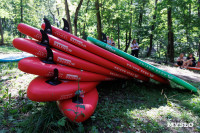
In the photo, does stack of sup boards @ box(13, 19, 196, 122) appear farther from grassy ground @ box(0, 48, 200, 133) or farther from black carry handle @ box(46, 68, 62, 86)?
grassy ground @ box(0, 48, 200, 133)

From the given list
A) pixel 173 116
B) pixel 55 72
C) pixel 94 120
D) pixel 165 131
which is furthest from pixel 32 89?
pixel 173 116

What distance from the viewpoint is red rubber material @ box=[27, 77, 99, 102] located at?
1995mm

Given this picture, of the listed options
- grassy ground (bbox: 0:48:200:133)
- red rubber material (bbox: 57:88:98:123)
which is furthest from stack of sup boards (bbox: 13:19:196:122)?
grassy ground (bbox: 0:48:200:133)

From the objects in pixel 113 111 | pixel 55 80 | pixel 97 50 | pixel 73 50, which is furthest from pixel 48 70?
pixel 113 111

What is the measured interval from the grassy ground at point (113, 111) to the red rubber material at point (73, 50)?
64 centimetres

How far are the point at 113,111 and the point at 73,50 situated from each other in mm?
1552

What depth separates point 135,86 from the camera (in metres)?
3.82

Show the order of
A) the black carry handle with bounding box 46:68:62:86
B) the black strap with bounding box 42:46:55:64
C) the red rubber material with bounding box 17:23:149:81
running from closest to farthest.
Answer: the black carry handle with bounding box 46:68:62:86
the black strap with bounding box 42:46:55:64
the red rubber material with bounding box 17:23:149:81

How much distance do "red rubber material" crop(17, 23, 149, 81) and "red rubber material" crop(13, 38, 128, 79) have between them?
0.11 m

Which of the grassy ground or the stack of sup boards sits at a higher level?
the stack of sup boards

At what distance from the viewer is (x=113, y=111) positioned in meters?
2.60

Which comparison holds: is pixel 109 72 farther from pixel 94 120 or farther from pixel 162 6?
pixel 162 6

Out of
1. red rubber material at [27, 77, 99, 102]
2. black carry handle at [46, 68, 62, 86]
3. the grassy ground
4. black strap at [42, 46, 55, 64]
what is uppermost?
black strap at [42, 46, 55, 64]

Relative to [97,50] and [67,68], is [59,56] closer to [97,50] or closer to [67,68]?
[67,68]
